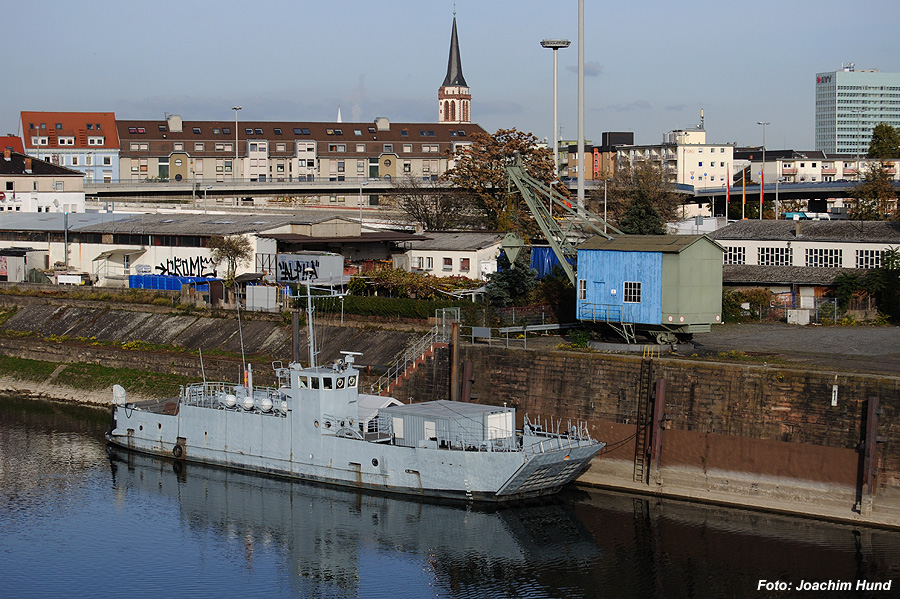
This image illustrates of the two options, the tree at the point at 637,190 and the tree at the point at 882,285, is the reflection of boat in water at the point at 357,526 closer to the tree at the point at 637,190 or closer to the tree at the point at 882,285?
the tree at the point at 882,285

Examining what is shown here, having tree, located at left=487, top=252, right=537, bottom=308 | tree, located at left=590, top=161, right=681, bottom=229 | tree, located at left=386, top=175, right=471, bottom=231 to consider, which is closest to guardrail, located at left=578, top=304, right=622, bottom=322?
tree, located at left=487, top=252, right=537, bottom=308

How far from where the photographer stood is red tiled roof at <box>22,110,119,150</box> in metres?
127

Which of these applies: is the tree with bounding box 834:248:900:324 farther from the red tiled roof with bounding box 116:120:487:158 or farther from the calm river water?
the red tiled roof with bounding box 116:120:487:158

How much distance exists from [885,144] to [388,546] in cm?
12497

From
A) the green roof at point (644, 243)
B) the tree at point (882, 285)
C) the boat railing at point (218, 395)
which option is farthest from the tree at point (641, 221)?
the boat railing at point (218, 395)

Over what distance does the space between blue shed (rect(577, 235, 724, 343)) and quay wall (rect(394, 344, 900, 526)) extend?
3299mm

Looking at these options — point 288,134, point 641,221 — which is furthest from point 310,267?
point 288,134

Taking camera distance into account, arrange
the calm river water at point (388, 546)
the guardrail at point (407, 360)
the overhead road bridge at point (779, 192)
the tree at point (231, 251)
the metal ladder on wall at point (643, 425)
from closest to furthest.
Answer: the calm river water at point (388, 546), the metal ladder on wall at point (643, 425), the guardrail at point (407, 360), the tree at point (231, 251), the overhead road bridge at point (779, 192)

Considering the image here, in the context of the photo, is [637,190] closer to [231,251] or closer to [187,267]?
[231,251]

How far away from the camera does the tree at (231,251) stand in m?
70.9

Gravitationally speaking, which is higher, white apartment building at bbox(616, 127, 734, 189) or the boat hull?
white apartment building at bbox(616, 127, 734, 189)

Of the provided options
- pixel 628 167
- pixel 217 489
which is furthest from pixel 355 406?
pixel 628 167

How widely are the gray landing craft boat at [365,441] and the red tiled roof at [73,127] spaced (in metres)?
85.7

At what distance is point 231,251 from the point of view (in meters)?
70.9
